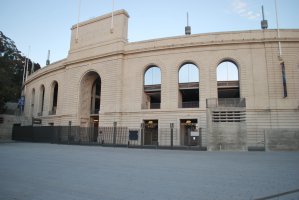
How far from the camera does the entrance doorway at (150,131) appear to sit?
86.3 ft

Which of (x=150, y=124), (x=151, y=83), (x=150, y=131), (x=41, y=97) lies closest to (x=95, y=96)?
(x=151, y=83)

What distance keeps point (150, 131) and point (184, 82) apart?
741 centimetres

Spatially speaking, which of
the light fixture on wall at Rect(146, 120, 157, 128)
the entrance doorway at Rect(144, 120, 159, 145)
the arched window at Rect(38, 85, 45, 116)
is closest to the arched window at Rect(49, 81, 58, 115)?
the arched window at Rect(38, 85, 45, 116)

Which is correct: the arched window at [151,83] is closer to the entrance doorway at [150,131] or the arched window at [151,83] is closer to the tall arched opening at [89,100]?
the entrance doorway at [150,131]

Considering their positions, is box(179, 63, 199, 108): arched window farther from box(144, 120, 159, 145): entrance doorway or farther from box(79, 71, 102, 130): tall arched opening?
box(79, 71, 102, 130): tall arched opening

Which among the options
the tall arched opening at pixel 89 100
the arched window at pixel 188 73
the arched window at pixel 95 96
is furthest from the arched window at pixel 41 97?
the arched window at pixel 188 73

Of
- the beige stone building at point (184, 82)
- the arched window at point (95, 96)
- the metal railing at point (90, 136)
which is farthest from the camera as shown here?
the arched window at point (95, 96)

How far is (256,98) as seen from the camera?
23.0 meters

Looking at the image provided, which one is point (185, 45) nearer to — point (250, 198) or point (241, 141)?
point (241, 141)

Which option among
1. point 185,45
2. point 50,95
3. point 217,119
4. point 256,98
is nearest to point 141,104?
point 185,45

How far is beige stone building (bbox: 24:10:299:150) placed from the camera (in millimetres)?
21984

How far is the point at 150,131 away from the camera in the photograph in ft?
87.4

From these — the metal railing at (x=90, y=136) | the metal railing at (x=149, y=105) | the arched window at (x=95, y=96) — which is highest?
the arched window at (x=95, y=96)

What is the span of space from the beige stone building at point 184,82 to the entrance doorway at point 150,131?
4.4 inches
